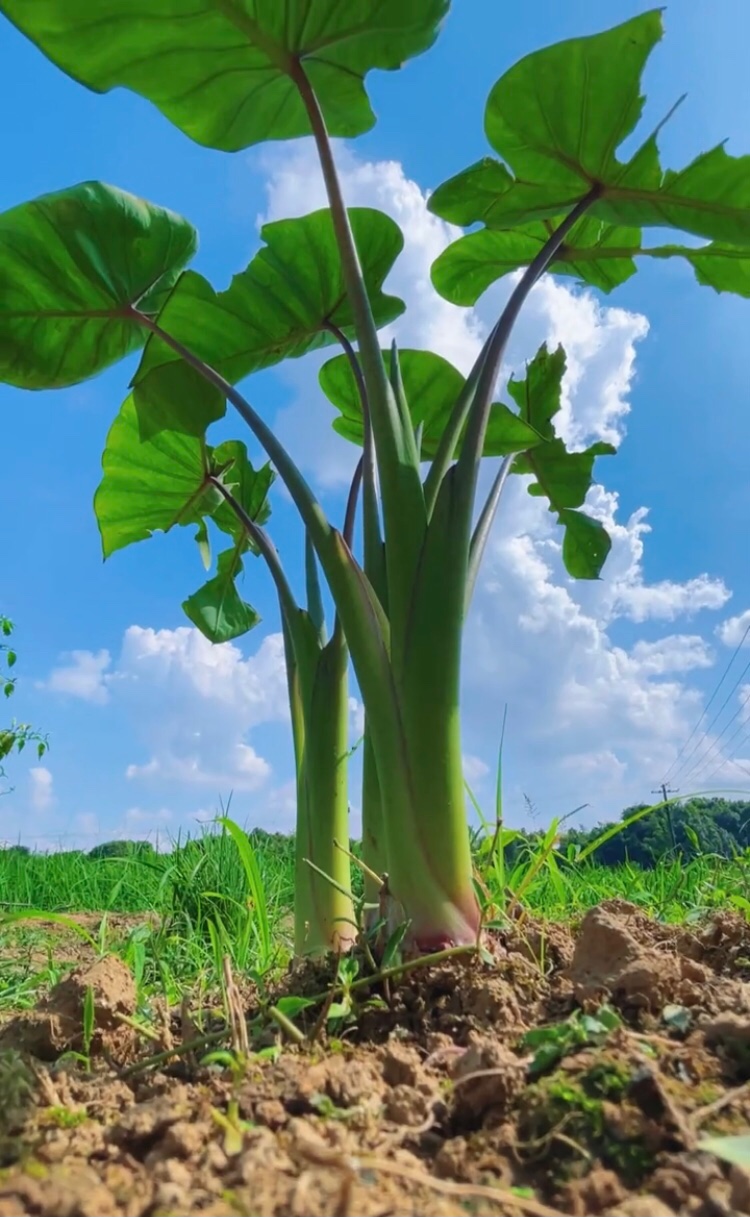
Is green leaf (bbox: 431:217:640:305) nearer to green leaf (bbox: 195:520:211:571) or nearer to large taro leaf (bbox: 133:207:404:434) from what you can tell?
large taro leaf (bbox: 133:207:404:434)

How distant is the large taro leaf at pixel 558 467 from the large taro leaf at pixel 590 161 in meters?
0.51

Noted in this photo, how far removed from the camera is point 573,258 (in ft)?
4.50

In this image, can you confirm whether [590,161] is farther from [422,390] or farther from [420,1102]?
[420,1102]

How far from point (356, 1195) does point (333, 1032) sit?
33 centimetres

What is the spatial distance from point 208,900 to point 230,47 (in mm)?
2179

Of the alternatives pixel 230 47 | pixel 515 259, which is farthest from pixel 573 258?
pixel 230 47

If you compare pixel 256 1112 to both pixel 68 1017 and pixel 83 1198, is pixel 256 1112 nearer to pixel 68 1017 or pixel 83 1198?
pixel 83 1198

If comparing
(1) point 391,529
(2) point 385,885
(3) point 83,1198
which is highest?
(1) point 391,529

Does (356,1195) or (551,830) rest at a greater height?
(551,830)

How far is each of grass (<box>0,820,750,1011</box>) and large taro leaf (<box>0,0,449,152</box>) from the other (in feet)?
3.36

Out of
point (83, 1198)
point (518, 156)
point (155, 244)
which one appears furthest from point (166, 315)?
point (83, 1198)

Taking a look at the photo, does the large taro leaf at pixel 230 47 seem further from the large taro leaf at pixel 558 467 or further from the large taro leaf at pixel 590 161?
the large taro leaf at pixel 558 467

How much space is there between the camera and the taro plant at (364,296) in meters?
0.96

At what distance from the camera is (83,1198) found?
18.1 inches
